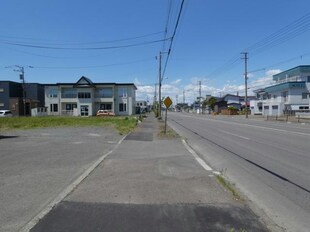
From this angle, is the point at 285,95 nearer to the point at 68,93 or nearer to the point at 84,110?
the point at 84,110

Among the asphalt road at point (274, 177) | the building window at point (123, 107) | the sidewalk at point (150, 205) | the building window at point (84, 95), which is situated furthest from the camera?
the building window at point (123, 107)

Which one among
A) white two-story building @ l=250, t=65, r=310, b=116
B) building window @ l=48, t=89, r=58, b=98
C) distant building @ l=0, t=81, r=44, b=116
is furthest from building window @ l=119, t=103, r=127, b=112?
white two-story building @ l=250, t=65, r=310, b=116

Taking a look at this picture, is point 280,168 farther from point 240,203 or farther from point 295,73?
point 295,73

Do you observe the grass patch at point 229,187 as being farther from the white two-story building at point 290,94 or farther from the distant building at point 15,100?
the distant building at point 15,100

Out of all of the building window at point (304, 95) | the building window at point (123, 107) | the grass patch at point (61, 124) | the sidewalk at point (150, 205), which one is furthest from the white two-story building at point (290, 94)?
the sidewalk at point (150, 205)

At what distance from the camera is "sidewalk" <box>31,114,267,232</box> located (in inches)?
211

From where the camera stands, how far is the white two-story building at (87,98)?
8119 cm

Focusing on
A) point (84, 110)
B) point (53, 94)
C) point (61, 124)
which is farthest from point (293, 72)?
point (61, 124)

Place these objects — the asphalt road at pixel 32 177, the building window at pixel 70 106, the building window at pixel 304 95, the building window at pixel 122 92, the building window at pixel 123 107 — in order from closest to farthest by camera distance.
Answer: the asphalt road at pixel 32 177 < the building window at pixel 304 95 < the building window at pixel 70 106 < the building window at pixel 122 92 < the building window at pixel 123 107

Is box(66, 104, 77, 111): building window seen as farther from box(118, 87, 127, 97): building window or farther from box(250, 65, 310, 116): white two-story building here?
box(250, 65, 310, 116): white two-story building

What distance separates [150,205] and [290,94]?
7591 centimetres

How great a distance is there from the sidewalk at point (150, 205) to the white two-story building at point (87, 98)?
7262 cm

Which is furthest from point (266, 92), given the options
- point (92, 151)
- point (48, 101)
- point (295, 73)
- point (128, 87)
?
point (92, 151)

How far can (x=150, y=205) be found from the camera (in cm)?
645
